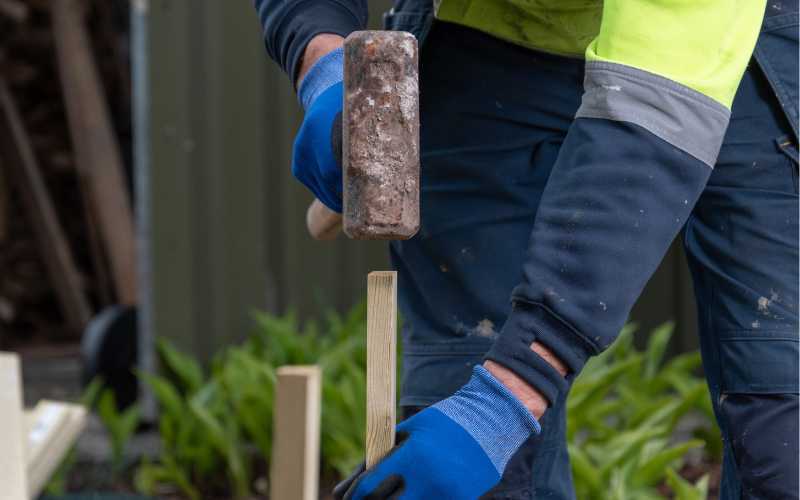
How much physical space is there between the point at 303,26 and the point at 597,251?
1.72ft

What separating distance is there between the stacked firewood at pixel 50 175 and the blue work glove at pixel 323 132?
306cm

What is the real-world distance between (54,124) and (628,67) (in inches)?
175

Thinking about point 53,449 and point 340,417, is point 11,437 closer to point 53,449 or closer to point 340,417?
point 53,449

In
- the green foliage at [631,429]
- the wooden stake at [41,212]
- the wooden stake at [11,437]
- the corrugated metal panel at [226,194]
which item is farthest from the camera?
the wooden stake at [41,212]

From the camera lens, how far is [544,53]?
945 millimetres

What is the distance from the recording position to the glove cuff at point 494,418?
609mm

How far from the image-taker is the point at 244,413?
1851 mm

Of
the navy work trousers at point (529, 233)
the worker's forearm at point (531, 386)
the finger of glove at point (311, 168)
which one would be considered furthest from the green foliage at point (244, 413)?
the worker's forearm at point (531, 386)

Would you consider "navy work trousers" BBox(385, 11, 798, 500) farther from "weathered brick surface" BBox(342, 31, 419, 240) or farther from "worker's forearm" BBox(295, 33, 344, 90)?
"weathered brick surface" BBox(342, 31, 419, 240)

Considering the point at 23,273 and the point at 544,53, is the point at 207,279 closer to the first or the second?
the point at 544,53

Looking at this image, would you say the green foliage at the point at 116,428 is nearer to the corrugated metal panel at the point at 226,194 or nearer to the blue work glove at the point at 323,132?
the corrugated metal panel at the point at 226,194

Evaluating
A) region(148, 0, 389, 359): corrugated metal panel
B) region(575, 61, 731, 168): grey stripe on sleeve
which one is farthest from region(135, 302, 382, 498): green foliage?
region(575, 61, 731, 168): grey stripe on sleeve

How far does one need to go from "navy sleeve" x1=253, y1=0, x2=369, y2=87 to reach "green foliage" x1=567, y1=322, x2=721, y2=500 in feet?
3.33

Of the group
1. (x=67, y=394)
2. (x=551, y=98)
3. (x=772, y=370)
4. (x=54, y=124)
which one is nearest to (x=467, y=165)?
(x=551, y=98)
